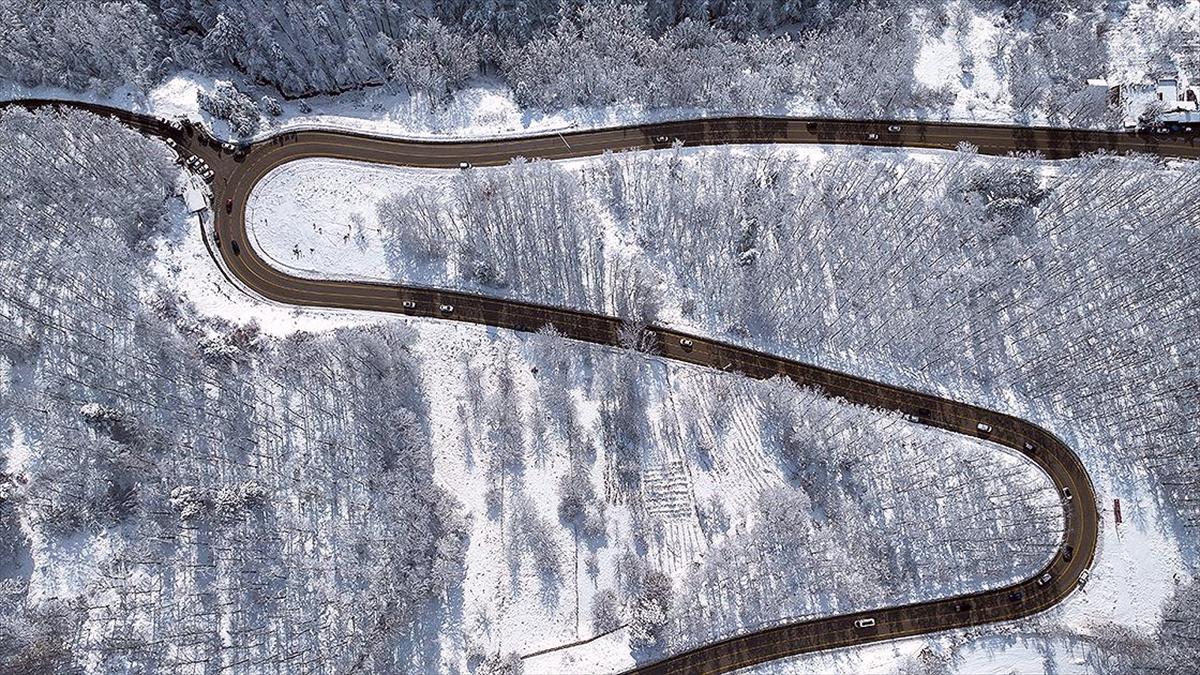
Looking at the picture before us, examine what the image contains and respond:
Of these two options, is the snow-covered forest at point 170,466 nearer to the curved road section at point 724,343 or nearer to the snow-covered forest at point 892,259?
the curved road section at point 724,343

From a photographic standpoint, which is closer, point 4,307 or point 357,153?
point 4,307

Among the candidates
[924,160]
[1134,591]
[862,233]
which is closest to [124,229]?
[862,233]

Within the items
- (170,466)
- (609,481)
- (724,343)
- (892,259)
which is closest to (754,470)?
(724,343)

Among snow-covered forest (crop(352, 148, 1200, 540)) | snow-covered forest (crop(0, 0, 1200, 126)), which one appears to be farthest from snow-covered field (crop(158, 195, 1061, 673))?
snow-covered forest (crop(0, 0, 1200, 126))

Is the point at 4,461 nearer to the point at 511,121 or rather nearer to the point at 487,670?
the point at 487,670

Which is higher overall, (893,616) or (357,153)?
(357,153)

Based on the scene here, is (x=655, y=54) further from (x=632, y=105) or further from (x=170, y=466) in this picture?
(x=170, y=466)

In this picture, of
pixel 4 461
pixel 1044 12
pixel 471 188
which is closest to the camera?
pixel 4 461

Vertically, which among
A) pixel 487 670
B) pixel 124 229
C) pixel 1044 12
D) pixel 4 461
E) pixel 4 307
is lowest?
pixel 487 670
